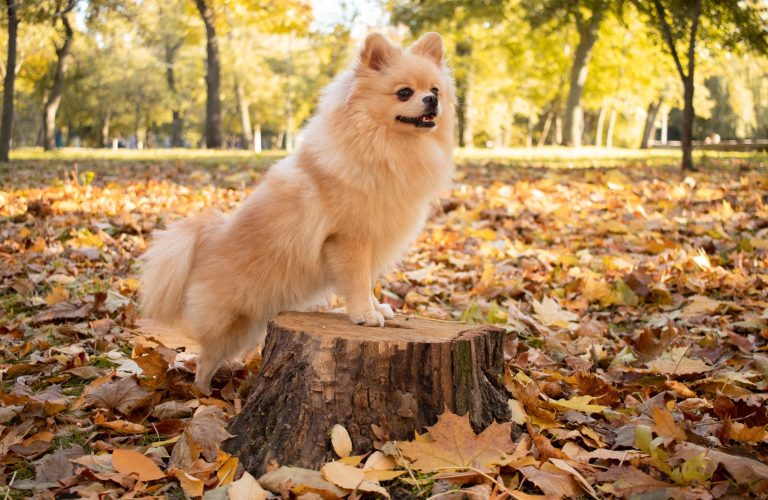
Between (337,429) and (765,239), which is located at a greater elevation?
(765,239)

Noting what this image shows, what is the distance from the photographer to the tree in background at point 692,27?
1026 centimetres

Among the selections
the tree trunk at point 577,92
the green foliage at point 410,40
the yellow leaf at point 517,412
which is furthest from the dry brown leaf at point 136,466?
the tree trunk at point 577,92

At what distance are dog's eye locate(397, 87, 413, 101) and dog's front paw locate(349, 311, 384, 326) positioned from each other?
1116 millimetres

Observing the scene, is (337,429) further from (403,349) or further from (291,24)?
(291,24)

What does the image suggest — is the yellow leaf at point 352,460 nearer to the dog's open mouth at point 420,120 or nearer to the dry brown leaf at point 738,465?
the dry brown leaf at point 738,465

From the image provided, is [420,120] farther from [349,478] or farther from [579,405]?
[349,478]

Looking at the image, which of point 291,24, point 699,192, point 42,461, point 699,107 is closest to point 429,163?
point 42,461

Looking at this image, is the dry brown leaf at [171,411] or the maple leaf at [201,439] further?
the dry brown leaf at [171,411]

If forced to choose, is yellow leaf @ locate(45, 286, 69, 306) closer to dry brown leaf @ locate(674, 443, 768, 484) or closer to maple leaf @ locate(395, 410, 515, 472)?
maple leaf @ locate(395, 410, 515, 472)

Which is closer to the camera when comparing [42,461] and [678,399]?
[42,461]

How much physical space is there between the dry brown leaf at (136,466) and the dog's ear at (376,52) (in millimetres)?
2174

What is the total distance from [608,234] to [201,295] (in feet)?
14.9

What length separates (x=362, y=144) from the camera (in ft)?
10.8

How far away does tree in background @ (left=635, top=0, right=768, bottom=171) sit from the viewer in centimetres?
1026
